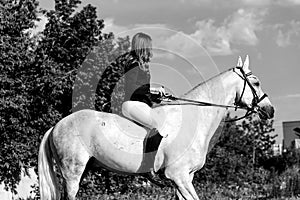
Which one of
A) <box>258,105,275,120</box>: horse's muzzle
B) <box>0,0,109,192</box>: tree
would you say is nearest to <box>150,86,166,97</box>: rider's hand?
<box>258,105,275,120</box>: horse's muzzle

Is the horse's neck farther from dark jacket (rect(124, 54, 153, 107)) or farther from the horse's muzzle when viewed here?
dark jacket (rect(124, 54, 153, 107))

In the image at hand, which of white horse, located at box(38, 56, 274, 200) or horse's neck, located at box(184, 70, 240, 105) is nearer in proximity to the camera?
white horse, located at box(38, 56, 274, 200)

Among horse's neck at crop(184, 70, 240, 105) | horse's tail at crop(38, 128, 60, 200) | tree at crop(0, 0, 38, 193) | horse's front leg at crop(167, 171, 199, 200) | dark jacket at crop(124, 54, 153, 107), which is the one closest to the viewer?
horse's front leg at crop(167, 171, 199, 200)

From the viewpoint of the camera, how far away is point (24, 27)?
14648 mm

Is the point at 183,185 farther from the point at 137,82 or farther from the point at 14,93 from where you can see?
the point at 14,93

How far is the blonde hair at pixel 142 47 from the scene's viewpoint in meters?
7.85

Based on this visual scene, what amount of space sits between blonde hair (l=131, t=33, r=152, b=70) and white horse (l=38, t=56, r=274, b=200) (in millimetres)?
745

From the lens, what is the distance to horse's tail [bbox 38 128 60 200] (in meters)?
7.91

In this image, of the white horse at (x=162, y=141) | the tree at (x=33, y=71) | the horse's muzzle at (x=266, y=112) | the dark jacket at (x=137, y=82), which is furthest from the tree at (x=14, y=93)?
the horse's muzzle at (x=266, y=112)

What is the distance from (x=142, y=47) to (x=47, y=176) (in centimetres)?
234

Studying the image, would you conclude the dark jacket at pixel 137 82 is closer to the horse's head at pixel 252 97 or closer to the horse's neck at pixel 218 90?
the horse's neck at pixel 218 90

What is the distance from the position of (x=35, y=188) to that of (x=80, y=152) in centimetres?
758

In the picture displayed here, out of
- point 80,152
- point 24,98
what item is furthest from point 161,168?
point 24,98

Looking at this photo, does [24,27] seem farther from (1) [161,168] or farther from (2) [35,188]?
(1) [161,168]
